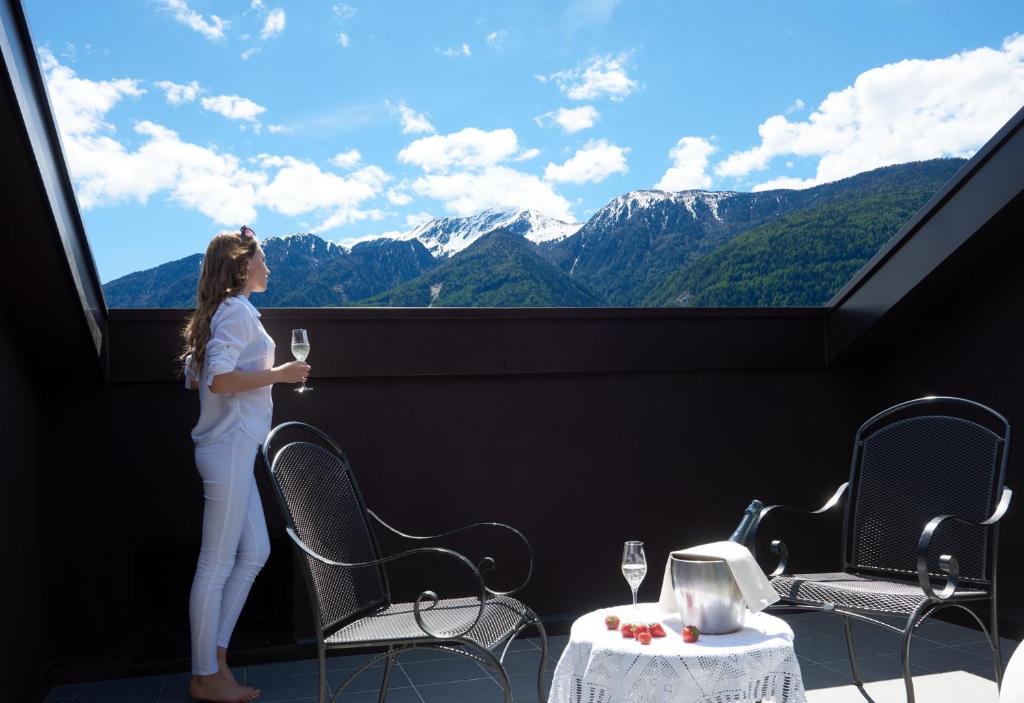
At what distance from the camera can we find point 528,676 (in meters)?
3.26

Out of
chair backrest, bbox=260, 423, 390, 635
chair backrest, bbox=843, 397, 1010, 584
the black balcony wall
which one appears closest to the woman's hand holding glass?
chair backrest, bbox=260, 423, 390, 635

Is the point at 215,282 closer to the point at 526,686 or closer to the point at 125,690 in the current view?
the point at 125,690

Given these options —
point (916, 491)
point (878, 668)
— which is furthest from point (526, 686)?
point (916, 491)

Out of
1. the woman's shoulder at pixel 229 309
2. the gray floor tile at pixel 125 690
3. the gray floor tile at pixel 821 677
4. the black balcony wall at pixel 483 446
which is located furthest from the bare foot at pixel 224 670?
the gray floor tile at pixel 821 677

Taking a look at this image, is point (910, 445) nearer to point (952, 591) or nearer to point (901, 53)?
point (952, 591)

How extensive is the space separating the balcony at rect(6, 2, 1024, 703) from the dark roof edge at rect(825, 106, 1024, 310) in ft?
0.03

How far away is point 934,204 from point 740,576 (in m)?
2.38

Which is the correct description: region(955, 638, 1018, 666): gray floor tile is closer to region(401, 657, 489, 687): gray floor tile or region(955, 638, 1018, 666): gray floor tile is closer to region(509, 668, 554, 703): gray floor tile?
region(509, 668, 554, 703): gray floor tile

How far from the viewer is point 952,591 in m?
2.37

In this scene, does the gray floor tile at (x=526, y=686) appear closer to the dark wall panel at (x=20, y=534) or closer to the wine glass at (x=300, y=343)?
the wine glass at (x=300, y=343)

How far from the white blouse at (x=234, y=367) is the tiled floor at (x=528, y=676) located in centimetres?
95

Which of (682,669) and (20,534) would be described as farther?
(20,534)

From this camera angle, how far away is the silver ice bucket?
1839 mm

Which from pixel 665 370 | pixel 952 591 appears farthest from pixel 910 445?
pixel 665 370
